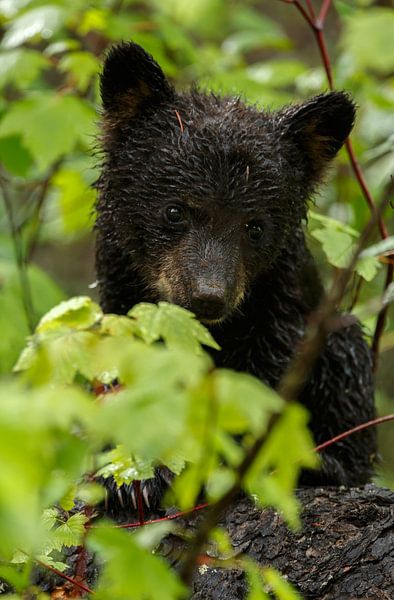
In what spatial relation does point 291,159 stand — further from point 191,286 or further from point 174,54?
point 174,54

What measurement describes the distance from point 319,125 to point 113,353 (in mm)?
3217

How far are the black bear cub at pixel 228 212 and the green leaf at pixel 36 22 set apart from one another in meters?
1.41

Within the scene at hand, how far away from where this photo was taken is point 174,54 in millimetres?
8727

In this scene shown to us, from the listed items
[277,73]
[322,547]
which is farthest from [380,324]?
[277,73]

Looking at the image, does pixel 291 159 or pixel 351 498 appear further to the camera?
pixel 291 159

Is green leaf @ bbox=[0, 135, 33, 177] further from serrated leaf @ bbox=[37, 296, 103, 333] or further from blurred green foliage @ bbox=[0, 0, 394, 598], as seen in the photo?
serrated leaf @ bbox=[37, 296, 103, 333]

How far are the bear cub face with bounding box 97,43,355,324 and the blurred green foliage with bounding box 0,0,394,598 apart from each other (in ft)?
0.89

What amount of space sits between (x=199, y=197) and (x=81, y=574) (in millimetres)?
1868

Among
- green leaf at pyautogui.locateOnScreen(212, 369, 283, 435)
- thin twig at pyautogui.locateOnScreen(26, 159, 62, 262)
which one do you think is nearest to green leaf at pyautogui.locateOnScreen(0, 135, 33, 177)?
thin twig at pyautogui.locateOnScreen(26, 159, 62, 262)

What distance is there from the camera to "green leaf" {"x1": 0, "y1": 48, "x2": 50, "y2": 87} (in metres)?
6.10

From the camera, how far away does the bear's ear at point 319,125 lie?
179 inches

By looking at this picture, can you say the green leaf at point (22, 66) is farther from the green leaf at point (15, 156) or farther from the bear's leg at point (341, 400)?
the bear's leg at point (341, 400)

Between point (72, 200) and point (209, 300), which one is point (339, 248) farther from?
point (72, 200)

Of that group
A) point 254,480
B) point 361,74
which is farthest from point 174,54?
point 254,480
